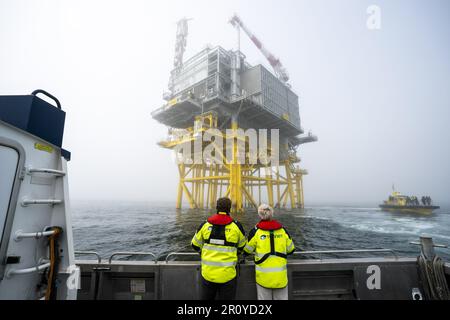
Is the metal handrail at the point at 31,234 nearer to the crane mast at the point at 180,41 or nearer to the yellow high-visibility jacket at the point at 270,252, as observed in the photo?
the yellow high-visibility jacket at the point at 270,252

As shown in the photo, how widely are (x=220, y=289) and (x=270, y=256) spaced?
0.90 m

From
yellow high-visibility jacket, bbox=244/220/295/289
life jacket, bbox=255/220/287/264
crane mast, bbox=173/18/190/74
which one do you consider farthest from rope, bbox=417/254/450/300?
crane mast, bbox=173/18/190/74

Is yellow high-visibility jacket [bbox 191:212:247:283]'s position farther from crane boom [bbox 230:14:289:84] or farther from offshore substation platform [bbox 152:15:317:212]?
crane boom [bbox 230:14:289:84]

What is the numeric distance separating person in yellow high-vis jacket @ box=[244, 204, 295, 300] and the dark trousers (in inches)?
16.6

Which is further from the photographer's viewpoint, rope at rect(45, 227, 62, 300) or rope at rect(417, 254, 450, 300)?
rope at rect(417, 254, 450, 300)

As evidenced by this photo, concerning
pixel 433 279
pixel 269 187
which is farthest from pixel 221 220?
pixel 269 187

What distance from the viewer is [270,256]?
9.71 feet

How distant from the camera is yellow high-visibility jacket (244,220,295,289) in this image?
2895 mm

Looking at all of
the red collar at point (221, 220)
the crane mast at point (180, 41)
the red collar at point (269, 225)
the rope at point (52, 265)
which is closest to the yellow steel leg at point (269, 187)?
the crane mast at point (180, 41)

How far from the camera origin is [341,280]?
148 inches

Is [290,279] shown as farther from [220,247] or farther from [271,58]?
[271,58]

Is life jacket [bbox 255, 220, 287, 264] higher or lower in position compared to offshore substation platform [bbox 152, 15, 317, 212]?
lower

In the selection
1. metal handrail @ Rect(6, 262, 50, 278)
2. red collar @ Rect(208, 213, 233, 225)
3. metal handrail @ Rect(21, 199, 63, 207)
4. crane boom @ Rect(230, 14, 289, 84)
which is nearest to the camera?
metal handrail @ Rect(6, 262, 50, 278)

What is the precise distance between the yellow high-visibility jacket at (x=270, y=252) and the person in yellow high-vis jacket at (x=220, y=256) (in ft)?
0.89
